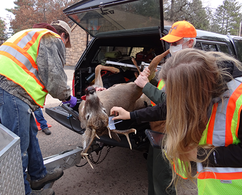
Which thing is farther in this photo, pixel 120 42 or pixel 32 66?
pixel 120 42

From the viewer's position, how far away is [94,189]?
9.75 feet

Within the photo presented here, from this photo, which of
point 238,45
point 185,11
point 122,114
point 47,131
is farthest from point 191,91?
point 185,11

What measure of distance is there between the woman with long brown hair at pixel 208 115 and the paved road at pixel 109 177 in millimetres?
1514

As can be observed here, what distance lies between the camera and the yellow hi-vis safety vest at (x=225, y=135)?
1260 millimetres

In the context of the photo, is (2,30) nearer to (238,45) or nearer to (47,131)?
(47,131)

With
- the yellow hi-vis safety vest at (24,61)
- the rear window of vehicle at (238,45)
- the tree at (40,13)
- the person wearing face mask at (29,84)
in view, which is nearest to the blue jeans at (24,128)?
the person wearing face mask at (29,84)

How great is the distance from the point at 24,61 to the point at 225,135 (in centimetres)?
225

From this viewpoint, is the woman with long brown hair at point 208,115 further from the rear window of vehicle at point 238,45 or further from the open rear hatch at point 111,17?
the rear window of vehicle at point 238,45

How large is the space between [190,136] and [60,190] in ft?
7.95

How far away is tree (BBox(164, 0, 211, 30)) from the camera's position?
70.3ft

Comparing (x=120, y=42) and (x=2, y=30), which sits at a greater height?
(x=2, y=30)

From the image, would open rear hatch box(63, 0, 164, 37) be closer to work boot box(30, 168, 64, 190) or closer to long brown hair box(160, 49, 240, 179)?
long brown hair box(160, 49, 240, 179)

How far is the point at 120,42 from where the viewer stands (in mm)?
4594

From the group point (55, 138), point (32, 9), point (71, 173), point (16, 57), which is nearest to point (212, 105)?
point (16, 57)
